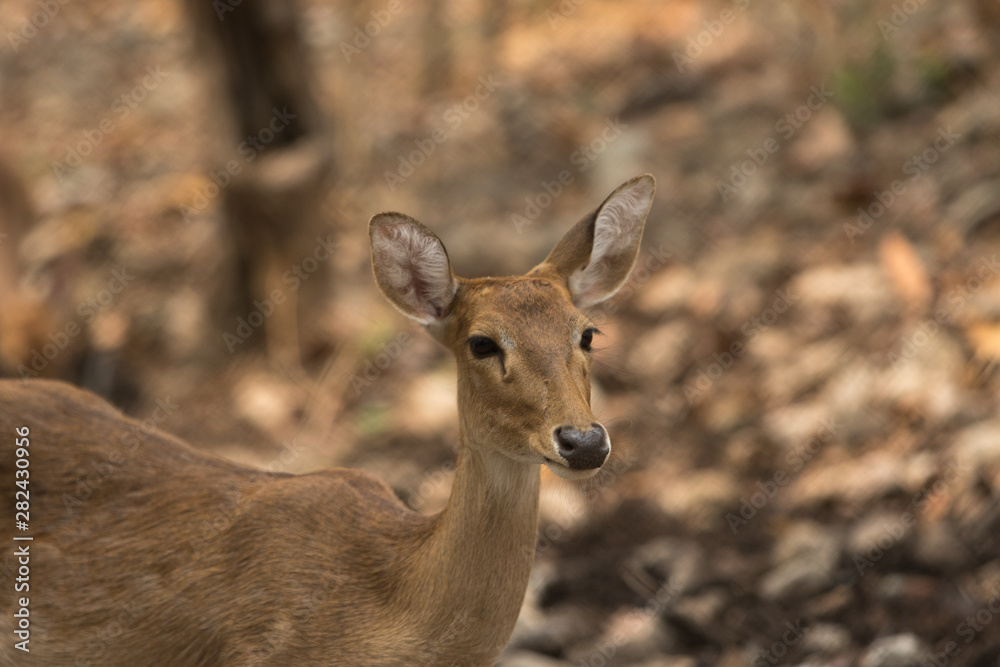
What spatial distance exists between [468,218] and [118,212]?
138 inches

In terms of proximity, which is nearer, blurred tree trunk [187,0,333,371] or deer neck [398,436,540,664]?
deer neck [398,436,540,664]

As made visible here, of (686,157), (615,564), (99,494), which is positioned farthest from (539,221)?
(99,494)

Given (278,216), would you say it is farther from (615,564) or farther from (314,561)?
(314,561)

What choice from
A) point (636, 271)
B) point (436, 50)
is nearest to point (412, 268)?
point (636, 271)

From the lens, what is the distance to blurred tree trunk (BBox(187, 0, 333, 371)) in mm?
8609

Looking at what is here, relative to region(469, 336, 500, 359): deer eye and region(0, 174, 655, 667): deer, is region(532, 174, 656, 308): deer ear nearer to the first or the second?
region(0, 174, 655, 667): deer

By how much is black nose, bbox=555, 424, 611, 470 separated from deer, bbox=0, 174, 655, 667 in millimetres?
37

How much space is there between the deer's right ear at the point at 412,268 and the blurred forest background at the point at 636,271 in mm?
947

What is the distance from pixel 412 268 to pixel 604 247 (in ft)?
2.30

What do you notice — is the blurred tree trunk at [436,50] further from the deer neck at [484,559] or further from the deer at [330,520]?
the deer neck at [484,559]

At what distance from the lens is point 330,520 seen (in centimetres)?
445

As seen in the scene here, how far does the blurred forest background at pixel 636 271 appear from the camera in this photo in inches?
242

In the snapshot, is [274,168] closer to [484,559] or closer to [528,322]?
[528,322]

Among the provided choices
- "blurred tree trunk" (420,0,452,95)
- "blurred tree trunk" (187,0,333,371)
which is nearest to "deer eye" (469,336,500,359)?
"blurred tree trunk" (187,0,333,371)
